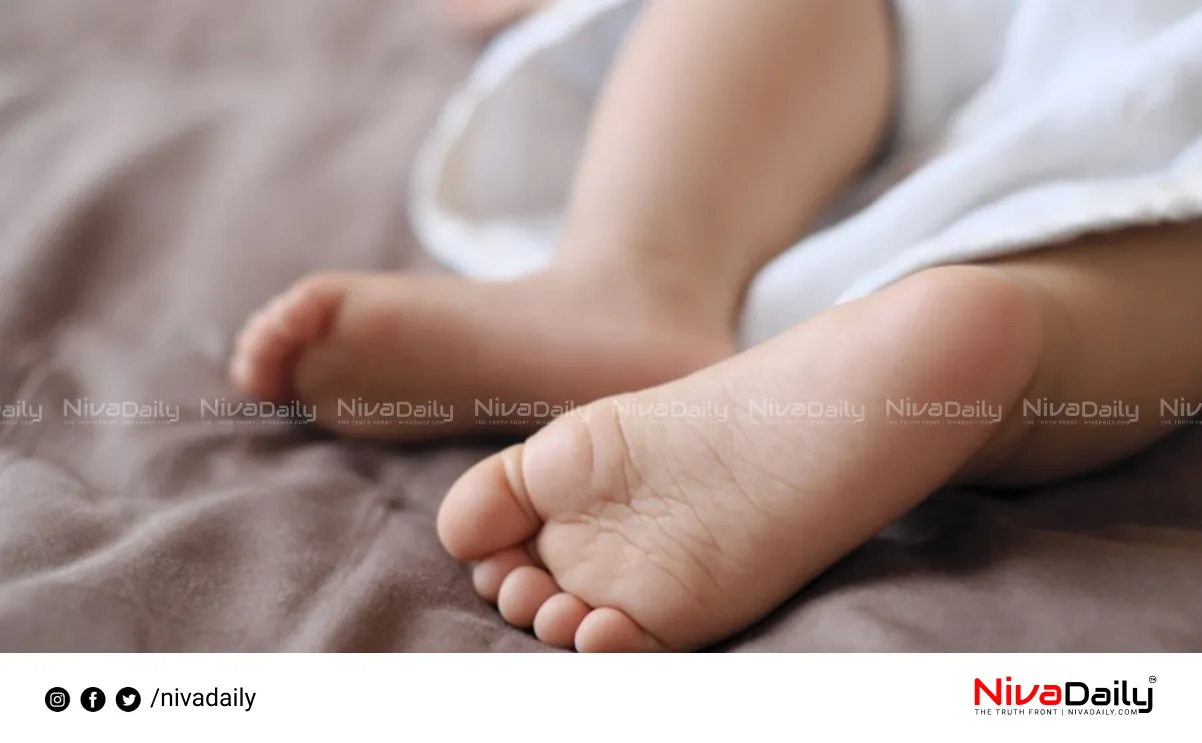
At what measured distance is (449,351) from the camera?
0.62 metres

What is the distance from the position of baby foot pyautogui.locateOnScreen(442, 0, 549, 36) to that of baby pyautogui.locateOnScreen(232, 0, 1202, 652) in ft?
0.86

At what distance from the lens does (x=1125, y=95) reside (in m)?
0.56

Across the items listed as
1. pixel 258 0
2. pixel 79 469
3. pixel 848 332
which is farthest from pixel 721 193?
→ pixel 258 0
